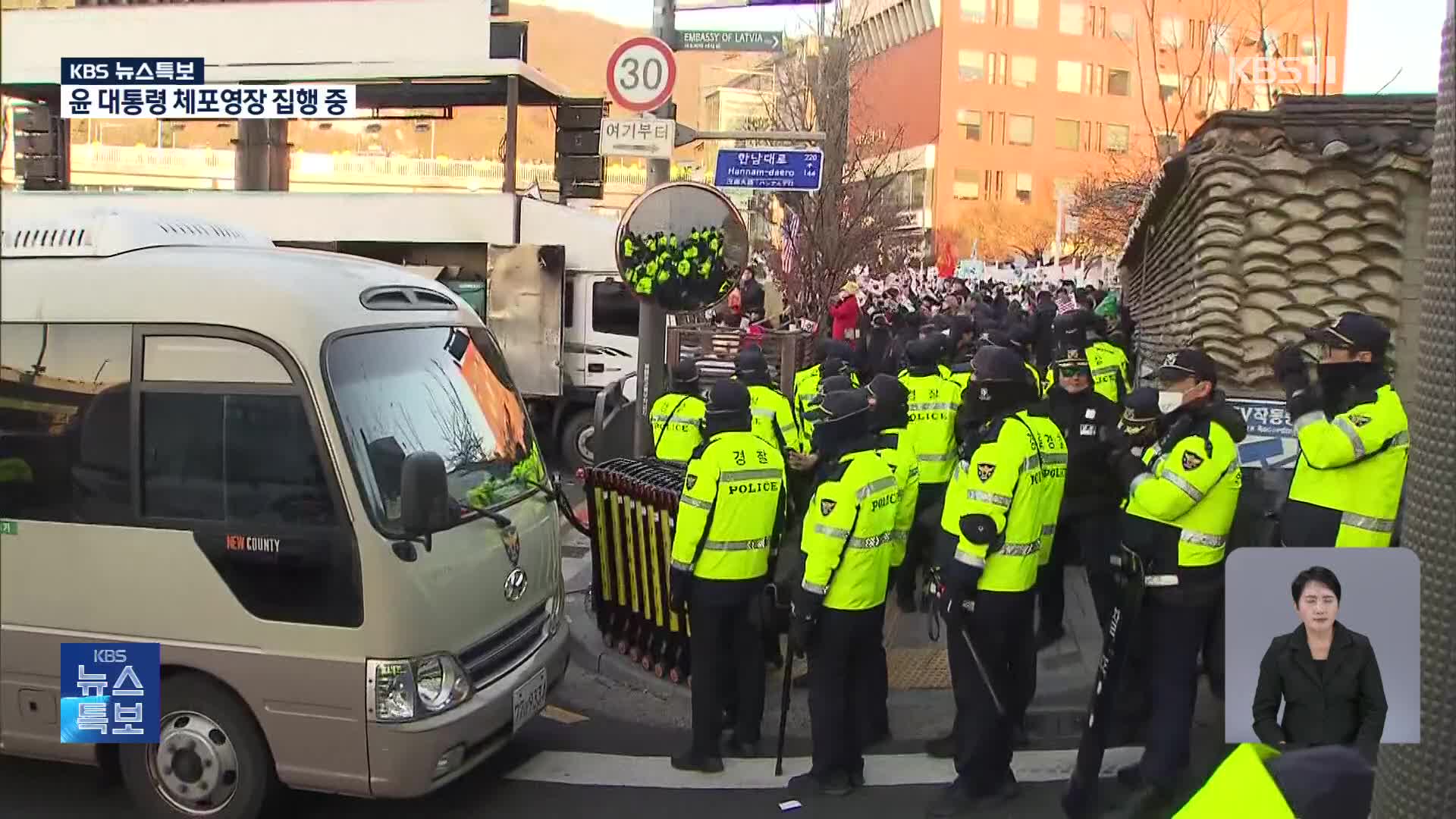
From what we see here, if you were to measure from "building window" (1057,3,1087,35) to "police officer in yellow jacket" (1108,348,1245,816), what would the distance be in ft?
187

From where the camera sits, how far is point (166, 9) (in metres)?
19.5

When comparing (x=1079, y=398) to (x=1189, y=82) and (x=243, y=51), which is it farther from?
(x=243, y=51)

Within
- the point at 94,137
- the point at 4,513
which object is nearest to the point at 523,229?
the point at 4,513

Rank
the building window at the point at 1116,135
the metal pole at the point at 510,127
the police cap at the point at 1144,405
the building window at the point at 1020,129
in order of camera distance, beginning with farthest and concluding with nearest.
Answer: the building window at the point at 1020,129 → the building window at the point at 1116,135 → the metal pole at the point at 510,127 → the police cap at the point at 1144,405

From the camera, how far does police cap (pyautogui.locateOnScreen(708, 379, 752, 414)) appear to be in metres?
5.39

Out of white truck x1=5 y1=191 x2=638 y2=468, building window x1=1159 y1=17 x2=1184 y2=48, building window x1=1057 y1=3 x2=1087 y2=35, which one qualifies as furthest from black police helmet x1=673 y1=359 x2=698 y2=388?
building window x1=1057 y1=3 x2=1087 y2=35

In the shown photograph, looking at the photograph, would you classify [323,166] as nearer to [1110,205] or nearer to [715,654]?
[1110,205]

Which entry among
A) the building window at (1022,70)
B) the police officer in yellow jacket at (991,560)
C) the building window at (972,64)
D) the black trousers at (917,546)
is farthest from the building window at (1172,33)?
the building window at (1022,70)

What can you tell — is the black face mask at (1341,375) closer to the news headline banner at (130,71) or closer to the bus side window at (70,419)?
the bus side window at (70,419)

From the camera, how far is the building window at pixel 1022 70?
2234 inches

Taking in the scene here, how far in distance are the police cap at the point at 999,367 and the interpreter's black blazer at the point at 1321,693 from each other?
9.11 ft

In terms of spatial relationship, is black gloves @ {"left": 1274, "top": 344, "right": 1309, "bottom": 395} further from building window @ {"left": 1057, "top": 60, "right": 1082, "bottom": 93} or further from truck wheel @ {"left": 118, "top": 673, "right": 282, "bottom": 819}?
building window @ {"left": 1057, "top": 60, "right": 1082, "bottom": 93}

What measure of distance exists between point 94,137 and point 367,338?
1842 centimetres

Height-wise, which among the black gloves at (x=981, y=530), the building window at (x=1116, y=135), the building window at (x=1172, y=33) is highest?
the building window at (x=1116, y=135)
